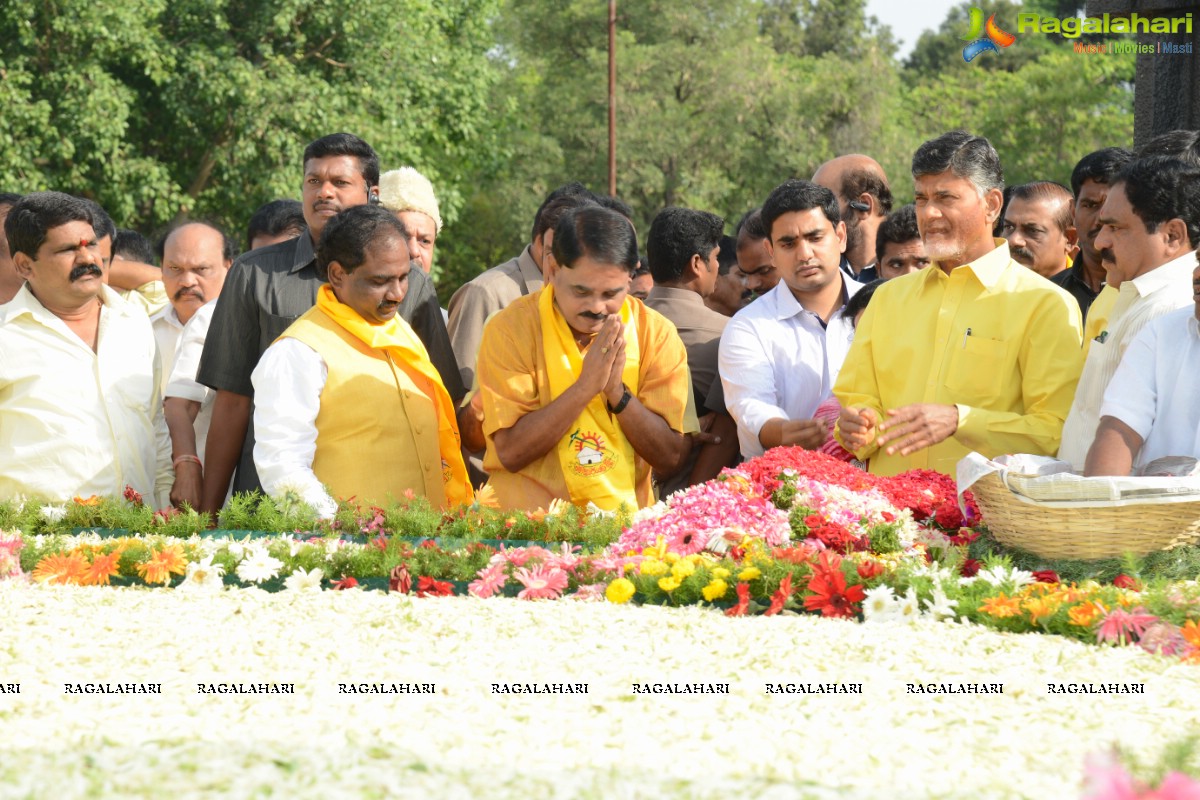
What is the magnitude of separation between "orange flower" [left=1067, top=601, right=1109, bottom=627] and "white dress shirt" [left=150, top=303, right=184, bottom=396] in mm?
4278

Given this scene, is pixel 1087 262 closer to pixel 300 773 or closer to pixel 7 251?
pixel 300 773

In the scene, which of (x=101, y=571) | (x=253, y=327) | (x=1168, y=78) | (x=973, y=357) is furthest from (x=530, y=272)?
(x=1168, y=78)

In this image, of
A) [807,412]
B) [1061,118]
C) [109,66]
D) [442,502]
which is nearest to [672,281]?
[807,412]

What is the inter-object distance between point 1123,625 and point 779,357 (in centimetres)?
221

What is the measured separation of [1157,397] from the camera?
422cm

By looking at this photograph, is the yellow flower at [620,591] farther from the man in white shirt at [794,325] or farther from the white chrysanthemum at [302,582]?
the man in white shirt at [794,325]

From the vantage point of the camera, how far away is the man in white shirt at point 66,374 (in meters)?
5.18

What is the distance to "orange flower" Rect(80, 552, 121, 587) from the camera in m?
4.42

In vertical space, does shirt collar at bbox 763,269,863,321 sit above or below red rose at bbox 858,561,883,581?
above

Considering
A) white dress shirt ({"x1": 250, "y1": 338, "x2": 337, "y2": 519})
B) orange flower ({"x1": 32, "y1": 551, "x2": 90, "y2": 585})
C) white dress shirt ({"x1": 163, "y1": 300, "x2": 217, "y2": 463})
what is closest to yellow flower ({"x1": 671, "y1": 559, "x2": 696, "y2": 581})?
white dress shirt ({"x1": 250, "y1": 338, "x2": 337, "y2": 519})

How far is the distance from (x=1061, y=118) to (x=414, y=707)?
3896 centimetres

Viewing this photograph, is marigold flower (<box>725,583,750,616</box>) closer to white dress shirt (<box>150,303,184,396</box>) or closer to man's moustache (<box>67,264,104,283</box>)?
man's moustache (<box>67,264,104,283</box>)

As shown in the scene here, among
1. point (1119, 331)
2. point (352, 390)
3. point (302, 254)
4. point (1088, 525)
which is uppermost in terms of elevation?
point (302, 254)

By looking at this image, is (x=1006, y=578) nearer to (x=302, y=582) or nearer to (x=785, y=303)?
(x=785, y=303)
